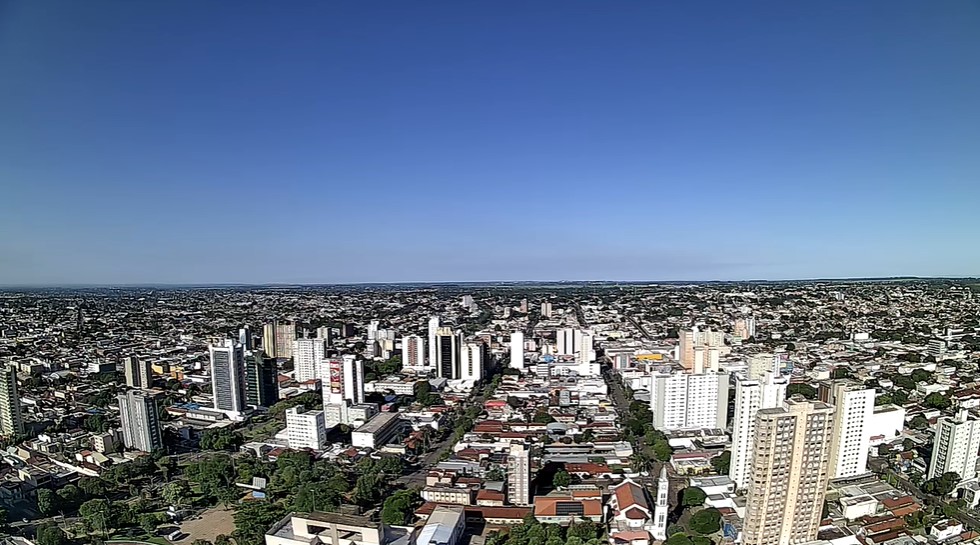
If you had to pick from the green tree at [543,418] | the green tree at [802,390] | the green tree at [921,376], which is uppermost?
the green tree at [802,390]

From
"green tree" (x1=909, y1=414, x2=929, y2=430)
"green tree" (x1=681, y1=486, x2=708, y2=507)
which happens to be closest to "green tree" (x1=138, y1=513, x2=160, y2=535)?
"green tree" (x1=681, y1=486, x2=708, y2=507)

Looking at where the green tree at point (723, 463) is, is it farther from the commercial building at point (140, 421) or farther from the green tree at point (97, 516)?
the commercial building at point (140, 421)

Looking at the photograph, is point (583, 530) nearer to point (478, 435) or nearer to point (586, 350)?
point (478, 435)

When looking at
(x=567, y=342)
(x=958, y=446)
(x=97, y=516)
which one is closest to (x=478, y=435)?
(x=97, y=516)

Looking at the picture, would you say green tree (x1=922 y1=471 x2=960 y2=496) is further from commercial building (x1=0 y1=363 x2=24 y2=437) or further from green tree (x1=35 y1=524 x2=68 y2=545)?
commercial building (x1=0 y1=363 x2=24 y2=437)

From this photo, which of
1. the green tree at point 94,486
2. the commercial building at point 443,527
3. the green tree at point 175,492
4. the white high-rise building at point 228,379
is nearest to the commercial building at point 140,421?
the green tree at point 94,486

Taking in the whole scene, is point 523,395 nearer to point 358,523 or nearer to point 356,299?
point 358,523
